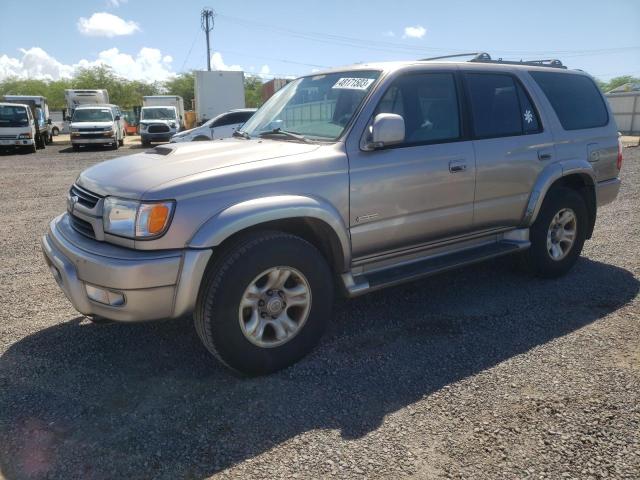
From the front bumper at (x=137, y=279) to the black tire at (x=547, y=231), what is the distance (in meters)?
3.17

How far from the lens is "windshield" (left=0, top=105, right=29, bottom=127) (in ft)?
66.3

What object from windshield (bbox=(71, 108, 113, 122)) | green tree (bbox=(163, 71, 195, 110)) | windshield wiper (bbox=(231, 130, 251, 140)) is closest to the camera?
windshield wiper (bbox=(231, 130, 251, 140))

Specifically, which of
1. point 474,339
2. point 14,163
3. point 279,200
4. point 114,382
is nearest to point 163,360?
point 114,382

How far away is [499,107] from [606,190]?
5.55 ft

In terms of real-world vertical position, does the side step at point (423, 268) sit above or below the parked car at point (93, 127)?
below

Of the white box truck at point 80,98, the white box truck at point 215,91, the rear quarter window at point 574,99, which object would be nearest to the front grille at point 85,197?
the rear quarter window at point 574,99

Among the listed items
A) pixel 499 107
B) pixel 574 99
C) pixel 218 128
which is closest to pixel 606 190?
pixel 574 99

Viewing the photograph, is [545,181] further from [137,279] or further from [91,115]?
[91,115]

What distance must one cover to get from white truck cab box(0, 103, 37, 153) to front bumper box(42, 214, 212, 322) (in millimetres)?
20848

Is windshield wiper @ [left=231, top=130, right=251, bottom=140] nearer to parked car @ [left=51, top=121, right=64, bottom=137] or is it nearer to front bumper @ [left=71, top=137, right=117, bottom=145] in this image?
front bumper @ [left=71, top=137, right=117, bottom=145]

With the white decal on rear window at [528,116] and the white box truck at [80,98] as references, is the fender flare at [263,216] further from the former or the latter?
the white box truck at [80,98]

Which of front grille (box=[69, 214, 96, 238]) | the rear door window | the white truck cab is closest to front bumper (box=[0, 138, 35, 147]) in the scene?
the white truck cab

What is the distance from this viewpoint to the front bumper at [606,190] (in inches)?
200

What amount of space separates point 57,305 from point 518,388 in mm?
3654
